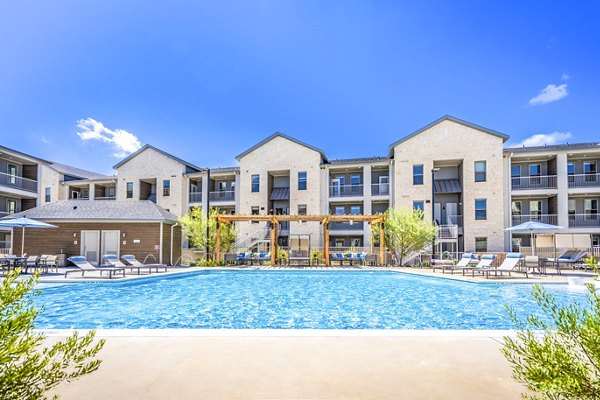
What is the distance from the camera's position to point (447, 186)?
84.7ft

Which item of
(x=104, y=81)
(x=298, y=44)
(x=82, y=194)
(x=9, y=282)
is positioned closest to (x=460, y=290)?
(x=9, y=282)

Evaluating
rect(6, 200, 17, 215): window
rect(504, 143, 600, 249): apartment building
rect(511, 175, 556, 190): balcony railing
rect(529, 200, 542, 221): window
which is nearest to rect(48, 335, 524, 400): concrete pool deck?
rect(504, 143, 600, 249): apartment building

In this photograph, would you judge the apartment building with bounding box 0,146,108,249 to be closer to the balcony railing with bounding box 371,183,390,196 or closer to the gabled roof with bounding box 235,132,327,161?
the gabled roof with bounding box 235,132,327,161

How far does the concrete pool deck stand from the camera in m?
3.08

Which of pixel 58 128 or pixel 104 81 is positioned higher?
pixel 104 81

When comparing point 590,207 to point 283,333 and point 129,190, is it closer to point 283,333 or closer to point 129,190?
point 283,333

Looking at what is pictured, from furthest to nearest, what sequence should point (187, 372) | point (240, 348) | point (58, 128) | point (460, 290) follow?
point (58, 128)
point (460, 290)
point (240, 348)
point (187, 372)

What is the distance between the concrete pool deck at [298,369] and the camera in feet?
10.1

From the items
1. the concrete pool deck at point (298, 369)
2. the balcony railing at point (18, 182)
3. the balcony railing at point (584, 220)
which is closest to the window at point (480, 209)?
the balcony railing at point (584, 220)

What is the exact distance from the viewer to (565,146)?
24.6 meters

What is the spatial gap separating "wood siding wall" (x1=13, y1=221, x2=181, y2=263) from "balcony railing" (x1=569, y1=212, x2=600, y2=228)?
1093 inches

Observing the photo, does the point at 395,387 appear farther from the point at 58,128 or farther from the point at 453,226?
the point at 58,128

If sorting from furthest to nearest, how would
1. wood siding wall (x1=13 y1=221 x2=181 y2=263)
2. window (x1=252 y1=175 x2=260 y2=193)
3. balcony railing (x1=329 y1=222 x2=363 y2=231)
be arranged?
1. window (x1=252 y1=175 x2=260 y2=193)
2. balcony railing (x1=329 y1=222 x2=363 y2=231)
3. wood siding wall (x1=13 y1=221 x2=181 y2=263)

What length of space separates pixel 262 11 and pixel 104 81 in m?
12.8
